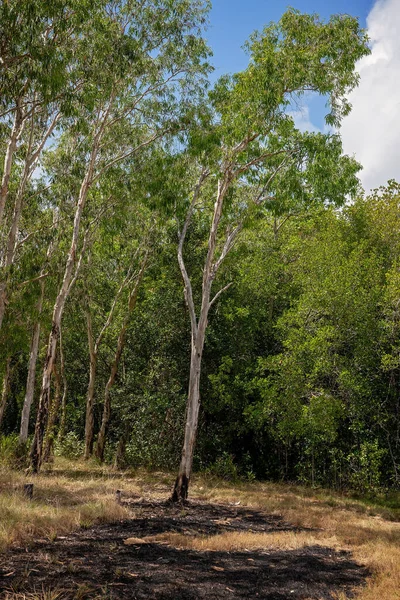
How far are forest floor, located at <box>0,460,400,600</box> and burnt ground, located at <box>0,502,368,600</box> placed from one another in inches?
0.6

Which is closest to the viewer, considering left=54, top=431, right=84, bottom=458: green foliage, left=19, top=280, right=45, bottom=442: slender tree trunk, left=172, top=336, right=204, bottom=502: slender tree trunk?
left=172, top=336, right=204, bottom=502: slender tree trunk

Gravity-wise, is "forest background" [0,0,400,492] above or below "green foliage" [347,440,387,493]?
above

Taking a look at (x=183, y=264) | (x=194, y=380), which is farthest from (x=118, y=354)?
(x=194, y=380)

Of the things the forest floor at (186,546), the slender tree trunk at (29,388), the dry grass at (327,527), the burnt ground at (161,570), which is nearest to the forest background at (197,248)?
the slender tree trunk at (29,388)

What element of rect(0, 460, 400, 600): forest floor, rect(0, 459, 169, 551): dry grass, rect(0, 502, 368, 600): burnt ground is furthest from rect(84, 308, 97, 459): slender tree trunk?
rect(0, 502, 368, 600): burnt ground

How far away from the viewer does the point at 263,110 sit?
15.2 meters

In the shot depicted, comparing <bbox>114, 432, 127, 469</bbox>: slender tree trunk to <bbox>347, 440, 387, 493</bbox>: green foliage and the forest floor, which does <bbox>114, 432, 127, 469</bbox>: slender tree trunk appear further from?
<bbox>347, 440, 387, 493</bbox>: green foliage

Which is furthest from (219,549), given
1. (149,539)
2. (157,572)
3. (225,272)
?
(225,272)

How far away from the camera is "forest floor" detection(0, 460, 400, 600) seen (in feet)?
21.4

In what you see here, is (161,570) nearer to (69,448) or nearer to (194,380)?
(194,380)

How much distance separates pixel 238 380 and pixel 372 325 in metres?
5.68

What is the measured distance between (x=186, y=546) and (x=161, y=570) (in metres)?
2.02

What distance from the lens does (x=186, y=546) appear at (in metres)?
9.27

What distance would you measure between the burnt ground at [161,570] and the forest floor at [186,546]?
0.05ft
